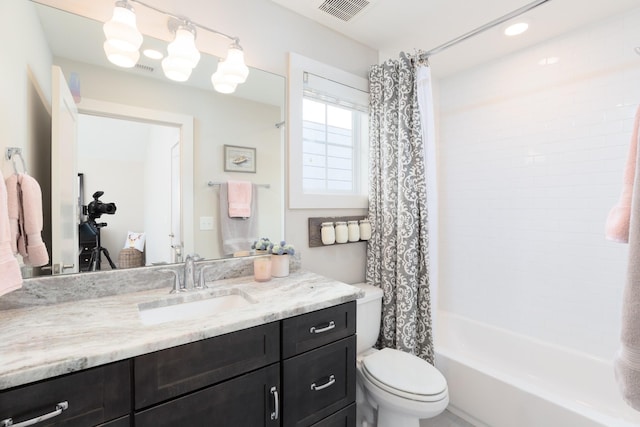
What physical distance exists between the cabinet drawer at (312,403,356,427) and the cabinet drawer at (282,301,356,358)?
0.32 meters

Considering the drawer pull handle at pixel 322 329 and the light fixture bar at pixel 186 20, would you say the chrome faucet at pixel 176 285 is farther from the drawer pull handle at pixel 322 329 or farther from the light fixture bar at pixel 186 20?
the light fixture bar at pixel 186 20

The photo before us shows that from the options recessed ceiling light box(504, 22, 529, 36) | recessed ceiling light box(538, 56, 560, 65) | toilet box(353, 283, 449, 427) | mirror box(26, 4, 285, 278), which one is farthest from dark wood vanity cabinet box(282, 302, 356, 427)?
recessed ceiling light box(538, 56, 560, 65)

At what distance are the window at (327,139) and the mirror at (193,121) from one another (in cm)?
11

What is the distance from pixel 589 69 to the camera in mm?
1805

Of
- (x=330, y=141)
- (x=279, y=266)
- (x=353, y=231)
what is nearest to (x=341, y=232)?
(x=353, y=231)

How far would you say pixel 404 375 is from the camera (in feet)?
4.76

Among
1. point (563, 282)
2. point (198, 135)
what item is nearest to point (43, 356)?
point (198, 135)

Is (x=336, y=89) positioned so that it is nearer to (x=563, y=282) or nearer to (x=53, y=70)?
(x=53, y=70)

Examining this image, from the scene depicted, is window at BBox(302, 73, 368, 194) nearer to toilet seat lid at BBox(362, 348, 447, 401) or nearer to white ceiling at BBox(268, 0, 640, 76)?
white ceiling at BBox(268, 0, 640, 76)

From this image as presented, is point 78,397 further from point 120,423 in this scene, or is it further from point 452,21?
point 452,21

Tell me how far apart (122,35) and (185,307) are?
115 cm

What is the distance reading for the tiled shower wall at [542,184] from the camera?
1744mm

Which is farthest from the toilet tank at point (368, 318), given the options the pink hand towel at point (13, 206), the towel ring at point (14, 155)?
the towel ring at point (14, 155)

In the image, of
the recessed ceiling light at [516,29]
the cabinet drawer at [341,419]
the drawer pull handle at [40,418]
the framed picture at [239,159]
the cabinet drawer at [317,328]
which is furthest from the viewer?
the recessed ceiling light at [516,29]
